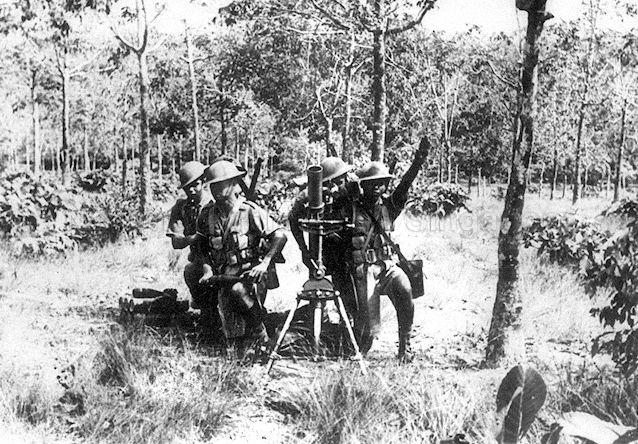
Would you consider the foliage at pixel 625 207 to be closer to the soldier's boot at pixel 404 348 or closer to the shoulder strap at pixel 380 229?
the shoulder strap at pixel 380 229

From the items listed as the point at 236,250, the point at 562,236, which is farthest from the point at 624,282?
the point at 562,236

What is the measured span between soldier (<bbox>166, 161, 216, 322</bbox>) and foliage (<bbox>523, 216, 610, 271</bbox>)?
5828 millimetres

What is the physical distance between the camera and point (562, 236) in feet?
33.2

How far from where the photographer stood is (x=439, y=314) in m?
7.45

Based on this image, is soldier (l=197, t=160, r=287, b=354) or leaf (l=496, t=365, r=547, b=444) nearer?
leaf (l=496, t=365, r=547, b=444)

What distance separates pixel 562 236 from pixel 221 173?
22.4 ft

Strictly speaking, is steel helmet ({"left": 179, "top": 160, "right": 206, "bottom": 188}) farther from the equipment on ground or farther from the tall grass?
the tall grass

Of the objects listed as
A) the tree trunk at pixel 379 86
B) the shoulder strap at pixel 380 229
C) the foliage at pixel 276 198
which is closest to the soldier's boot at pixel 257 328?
the shoulder strap at pixel 380 229

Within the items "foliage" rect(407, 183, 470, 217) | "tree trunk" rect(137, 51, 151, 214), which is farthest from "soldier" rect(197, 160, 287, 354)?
"foliage" rect(407, 183, 470, 217)

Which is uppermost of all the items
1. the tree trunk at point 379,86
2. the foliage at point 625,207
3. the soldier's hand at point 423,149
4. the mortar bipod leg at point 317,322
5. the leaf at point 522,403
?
the tree trunk at point 379,86

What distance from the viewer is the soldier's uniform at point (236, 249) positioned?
18.7 ft

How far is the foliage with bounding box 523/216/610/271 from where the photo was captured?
32.4 ft

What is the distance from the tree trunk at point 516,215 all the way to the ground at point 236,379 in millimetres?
258

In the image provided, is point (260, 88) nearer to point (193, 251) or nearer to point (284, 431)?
point (193, 251)
